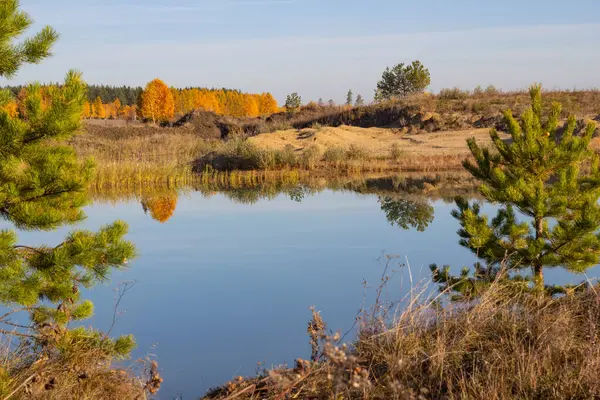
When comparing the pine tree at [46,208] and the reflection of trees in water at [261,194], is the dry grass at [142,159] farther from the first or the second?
the pine tree at [46,208]

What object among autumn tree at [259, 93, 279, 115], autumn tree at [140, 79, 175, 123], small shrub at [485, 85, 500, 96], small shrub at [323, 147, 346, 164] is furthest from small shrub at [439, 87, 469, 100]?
autumn tree at [259, 93, 279, 115]

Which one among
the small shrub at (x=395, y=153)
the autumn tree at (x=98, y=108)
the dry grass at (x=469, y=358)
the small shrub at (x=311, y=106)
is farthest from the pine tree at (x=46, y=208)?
the autumn tree at (x=98, y=108)

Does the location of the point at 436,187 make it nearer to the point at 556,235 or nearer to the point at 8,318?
the point at 556,235

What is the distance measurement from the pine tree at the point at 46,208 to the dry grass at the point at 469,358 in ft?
4.80

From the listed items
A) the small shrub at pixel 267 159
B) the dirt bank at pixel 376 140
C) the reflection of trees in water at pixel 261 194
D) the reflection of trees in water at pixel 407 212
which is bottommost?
the reflection of trees in water at pixel 261 194

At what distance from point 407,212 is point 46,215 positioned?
Result: 12824mm

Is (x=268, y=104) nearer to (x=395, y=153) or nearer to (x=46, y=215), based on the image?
(x=395, y=153)

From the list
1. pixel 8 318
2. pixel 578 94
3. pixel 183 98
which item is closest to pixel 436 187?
pixel 8 318

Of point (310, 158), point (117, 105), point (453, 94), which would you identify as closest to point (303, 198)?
point (310, 158)

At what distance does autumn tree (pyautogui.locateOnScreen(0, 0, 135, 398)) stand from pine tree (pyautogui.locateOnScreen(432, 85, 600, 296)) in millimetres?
3786

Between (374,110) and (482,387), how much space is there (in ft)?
123

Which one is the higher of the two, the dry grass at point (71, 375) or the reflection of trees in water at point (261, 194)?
the dry grass at point (71, 375)

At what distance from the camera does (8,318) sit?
8.12 metres

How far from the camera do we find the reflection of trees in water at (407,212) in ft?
52.6
